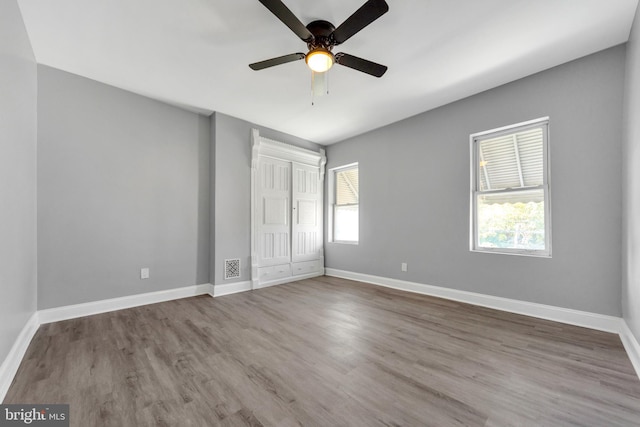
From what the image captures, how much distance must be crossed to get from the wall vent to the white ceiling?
2.30 metres

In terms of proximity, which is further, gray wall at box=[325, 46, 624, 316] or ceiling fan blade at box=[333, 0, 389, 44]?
gray wall at box=[325, 46, 624, 316]


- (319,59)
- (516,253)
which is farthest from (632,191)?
(319,59)

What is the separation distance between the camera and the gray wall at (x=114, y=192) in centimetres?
275

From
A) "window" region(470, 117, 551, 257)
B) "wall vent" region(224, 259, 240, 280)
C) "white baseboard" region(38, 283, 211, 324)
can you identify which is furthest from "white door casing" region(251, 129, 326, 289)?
"window" region(470, 117, 551, 257)

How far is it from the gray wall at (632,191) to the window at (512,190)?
58 cm

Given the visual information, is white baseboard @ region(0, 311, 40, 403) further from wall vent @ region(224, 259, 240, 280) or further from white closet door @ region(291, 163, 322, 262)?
white closet door @ region(291, 163, 322, 262)

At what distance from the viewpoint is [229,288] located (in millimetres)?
3832

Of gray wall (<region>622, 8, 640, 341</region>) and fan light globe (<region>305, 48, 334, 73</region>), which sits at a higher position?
fan light globe (<region>305, 48, 334, 73</region>)

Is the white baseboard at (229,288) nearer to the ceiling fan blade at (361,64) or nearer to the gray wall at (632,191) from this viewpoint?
the ceiling fan blade at (361,64)

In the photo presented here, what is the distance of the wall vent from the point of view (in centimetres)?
385

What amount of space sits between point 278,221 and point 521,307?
11.6 ft

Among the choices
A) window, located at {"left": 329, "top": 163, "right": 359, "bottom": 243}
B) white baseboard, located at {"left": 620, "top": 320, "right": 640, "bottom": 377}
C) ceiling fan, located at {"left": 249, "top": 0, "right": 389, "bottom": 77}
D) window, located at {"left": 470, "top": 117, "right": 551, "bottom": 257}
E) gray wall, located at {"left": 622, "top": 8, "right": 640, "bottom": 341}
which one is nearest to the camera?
ceiling fan, located at {"left": 249, "top": 0, "right": 389, "bottom": 77}

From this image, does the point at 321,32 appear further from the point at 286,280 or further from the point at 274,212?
the point at 286,280

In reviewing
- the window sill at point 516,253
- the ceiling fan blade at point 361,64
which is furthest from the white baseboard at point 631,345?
the ceiling fan blade at point 361,64
